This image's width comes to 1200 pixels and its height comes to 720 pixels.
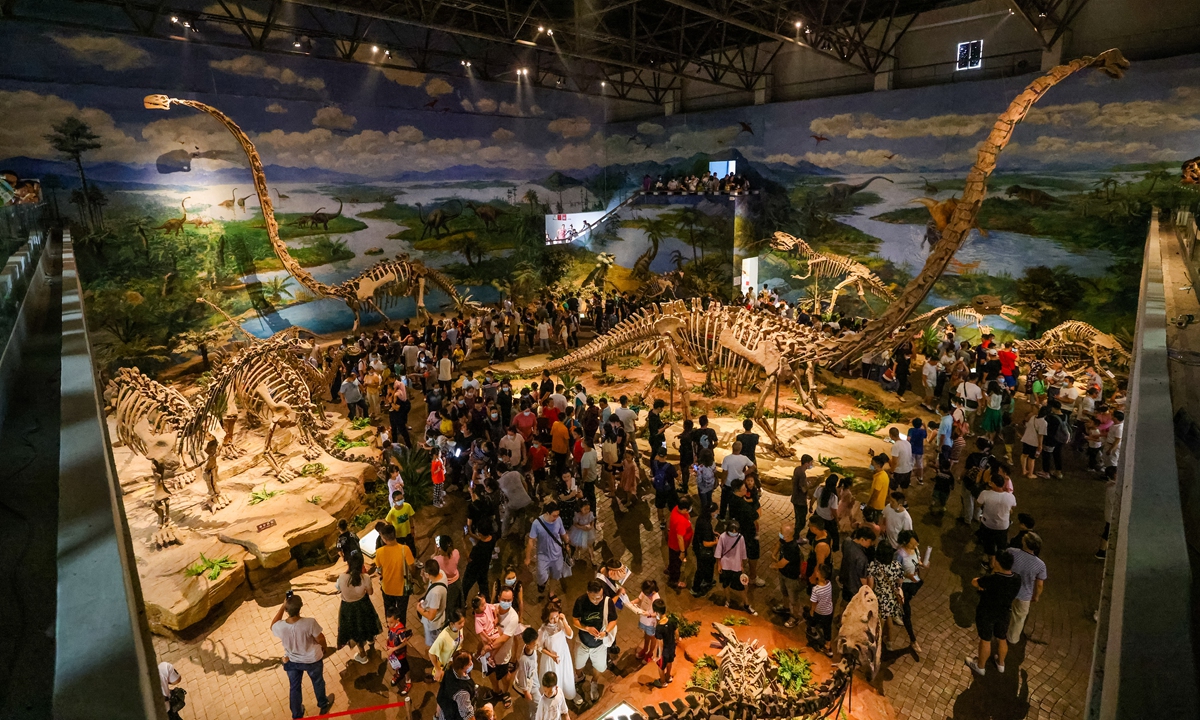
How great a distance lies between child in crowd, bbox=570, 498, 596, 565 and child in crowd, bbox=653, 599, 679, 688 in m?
1.61

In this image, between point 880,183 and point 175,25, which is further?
point 880,183

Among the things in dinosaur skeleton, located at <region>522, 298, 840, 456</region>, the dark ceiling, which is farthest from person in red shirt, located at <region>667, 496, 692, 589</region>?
the dark ceiling

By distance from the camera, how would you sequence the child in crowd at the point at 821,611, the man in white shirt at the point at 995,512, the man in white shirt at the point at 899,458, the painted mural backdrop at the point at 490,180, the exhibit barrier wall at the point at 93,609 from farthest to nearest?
the painted mural backdrop at the point at 490,180 → the man in white shirt at the point at 899,458 → the man in white shirt at the point at 995,512 → the child in crowd at the point at 821,611 → the exhibit barrier wall at the point at 93,609

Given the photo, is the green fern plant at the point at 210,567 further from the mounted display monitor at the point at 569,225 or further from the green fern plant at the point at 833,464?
the mounted display monitor at the point at 569,225

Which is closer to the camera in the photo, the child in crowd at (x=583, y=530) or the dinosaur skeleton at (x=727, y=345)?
the child in crowd at (x=583, y=530)

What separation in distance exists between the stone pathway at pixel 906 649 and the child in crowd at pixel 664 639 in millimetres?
257

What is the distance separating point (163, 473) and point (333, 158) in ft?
42.5

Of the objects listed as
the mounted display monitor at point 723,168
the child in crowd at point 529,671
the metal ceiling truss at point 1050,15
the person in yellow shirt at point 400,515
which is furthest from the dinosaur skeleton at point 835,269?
the child in crowd at point 529,671

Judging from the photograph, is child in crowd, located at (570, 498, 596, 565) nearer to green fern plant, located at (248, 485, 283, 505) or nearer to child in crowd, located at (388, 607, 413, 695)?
child in crowd, located at (388, 607, 413, 695)

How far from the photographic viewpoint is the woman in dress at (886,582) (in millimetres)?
5336

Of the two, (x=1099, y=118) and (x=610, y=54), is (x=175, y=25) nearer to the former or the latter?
(x=610, y=54)

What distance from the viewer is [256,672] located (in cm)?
591

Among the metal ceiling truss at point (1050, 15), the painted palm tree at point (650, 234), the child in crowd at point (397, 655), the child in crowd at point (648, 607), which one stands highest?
the metal ceiling truss at point (1050, 15)

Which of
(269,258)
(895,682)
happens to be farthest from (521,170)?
(895,682)
